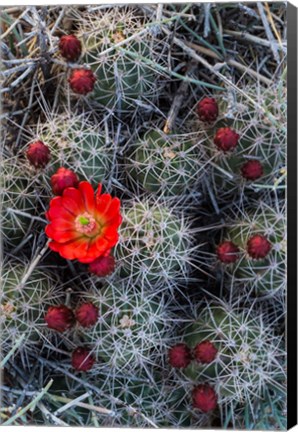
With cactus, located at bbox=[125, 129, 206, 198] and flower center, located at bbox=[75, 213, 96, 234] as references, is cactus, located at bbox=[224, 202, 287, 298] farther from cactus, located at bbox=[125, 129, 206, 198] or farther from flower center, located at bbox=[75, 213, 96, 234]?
flower center, located at bbox=[75, 213, 96, 234]

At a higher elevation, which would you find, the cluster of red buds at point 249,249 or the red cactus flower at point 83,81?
the red cactus flower at point 83,81

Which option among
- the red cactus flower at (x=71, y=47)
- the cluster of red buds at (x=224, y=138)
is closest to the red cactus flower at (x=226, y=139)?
the cluster of red buds at (x=224, y=138)

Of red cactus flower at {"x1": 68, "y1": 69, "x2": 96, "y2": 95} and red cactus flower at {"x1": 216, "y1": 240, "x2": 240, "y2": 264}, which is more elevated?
red cactus flower at {"x1": 68, "y1": 69, "x2": 96, "y2": 95}

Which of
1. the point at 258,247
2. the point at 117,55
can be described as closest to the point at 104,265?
the point at 258,247

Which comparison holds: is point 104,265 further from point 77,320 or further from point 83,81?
point 83,81

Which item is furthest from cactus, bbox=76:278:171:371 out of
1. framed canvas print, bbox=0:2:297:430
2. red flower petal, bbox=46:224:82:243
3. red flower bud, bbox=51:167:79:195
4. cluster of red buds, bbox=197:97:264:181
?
cluster of red buds, bbox=197:97:264:181

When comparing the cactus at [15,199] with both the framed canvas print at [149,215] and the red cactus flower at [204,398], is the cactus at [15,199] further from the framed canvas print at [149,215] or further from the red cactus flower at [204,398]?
the red cactus flower at [204,398]
